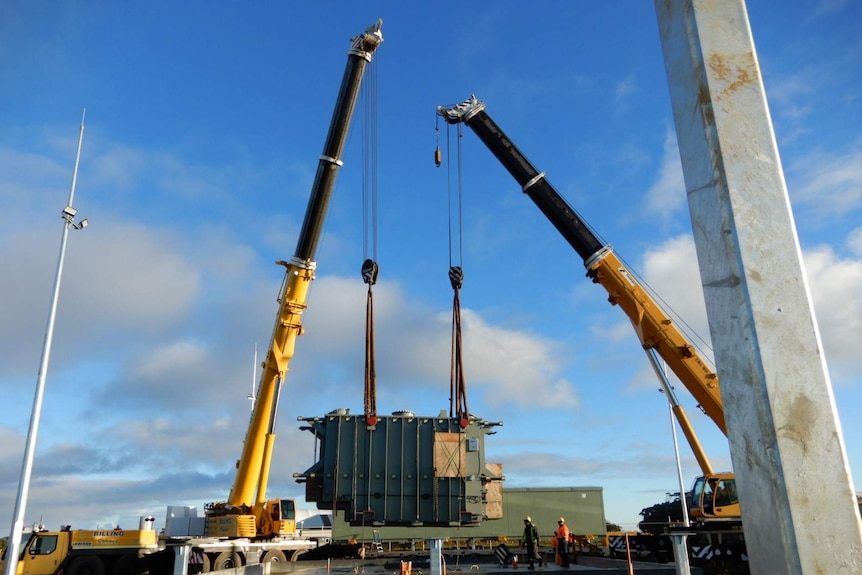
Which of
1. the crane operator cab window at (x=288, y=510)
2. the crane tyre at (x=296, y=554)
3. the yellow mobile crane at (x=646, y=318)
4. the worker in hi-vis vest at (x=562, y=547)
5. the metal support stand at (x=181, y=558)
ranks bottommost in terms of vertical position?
the crane tyre at (x=296, y=554)

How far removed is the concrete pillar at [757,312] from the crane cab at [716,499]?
1715 cm

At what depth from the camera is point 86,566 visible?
20641 millimetres

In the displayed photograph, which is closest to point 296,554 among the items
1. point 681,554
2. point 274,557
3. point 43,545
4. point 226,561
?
point 274,557

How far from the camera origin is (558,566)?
725 inches

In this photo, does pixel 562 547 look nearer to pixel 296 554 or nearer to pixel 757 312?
pixel 296 554

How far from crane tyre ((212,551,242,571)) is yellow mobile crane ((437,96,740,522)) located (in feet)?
46.8

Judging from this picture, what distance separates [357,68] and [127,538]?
58.1ft

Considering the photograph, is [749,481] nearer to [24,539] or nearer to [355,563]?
[355,563]

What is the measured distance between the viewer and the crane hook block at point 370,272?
20375 mm

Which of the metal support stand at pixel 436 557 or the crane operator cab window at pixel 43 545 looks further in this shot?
the crane operator cab window at pixel 43 545

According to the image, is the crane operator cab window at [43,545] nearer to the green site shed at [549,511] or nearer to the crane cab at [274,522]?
the crane cab at [274,522]

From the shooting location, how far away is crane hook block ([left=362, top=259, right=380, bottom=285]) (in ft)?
66.8

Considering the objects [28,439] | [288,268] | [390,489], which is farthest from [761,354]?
[288,268]

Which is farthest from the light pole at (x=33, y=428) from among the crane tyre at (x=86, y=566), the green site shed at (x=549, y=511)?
the green site shed at (x=549, y=511)
